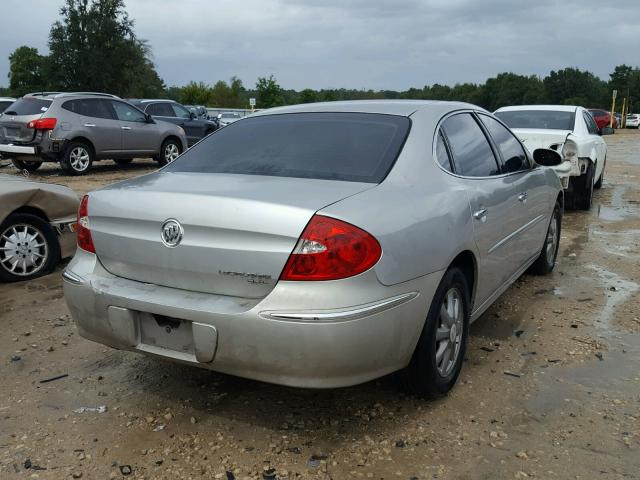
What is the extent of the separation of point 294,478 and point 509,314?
2663 mm

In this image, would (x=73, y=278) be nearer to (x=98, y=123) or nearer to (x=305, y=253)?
(x=305, y=253)

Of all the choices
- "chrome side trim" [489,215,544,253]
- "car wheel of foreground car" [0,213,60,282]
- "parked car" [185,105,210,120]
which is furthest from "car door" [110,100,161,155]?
"chrome side trim" [489,215,544,253]

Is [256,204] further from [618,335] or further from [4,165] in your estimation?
[4,165]

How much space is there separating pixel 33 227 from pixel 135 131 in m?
9.39

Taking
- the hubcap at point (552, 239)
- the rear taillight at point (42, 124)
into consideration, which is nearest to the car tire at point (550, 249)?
the hubcap at point (552, 239)

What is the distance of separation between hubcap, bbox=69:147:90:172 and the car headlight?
31.7 ft

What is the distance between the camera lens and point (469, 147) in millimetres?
3912

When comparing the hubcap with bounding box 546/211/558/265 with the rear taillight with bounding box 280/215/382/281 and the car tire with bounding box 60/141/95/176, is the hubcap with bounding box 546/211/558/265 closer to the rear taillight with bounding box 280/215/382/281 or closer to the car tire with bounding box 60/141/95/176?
the rear taillight with bounding box 280/215/382/281

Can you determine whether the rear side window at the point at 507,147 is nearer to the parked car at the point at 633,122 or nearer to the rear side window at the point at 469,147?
the rear side window at the point at 469,147

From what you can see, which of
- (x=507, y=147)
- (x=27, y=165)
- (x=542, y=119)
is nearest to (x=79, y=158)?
(x=27, y=165)

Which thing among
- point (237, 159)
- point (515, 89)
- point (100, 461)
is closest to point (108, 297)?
point (100, 461)

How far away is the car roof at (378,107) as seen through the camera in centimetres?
367

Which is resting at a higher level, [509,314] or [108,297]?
[108,297]

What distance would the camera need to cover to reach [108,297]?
2.93 m
